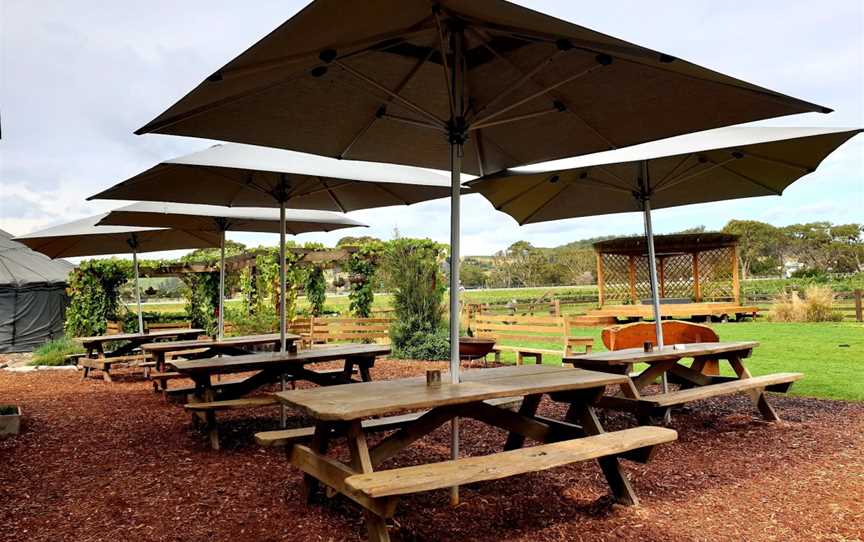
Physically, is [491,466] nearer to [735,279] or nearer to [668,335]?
[668,335]

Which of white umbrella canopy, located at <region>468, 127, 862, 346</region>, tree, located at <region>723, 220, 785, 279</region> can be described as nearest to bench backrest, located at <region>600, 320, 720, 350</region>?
white umbrella canopy, located at <region>468, 127, 862, 346</region>

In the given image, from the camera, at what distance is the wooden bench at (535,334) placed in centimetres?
717

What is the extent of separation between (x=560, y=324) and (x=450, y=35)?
17.2ft

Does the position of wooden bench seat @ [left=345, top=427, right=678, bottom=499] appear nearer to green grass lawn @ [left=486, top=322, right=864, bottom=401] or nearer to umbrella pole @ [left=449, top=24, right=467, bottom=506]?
umbrella pole @ [left=449, top=24, right=467, bottom=506]

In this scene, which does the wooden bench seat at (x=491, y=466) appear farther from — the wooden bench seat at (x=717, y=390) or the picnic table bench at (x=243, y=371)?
the picnic table bench at (x=243, y=371)

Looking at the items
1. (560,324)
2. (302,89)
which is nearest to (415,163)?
(302,89)

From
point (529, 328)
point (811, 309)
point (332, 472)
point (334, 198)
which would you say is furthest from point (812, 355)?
point (332, 472)

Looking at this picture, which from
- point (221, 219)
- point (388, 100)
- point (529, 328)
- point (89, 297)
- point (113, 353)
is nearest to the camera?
point (388, 100)

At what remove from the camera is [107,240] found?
8578 millimetres

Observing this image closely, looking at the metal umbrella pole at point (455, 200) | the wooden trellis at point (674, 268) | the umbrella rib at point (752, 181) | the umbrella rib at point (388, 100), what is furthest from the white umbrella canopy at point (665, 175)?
the wooden trellis at point (674, 268)

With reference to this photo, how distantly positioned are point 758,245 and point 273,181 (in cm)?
5093

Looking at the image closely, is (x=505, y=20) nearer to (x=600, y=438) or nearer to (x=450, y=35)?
(x=450, y=35)

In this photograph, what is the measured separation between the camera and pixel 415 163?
4.24m

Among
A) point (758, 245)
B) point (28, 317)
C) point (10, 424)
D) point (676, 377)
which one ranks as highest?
point (758, 245)
